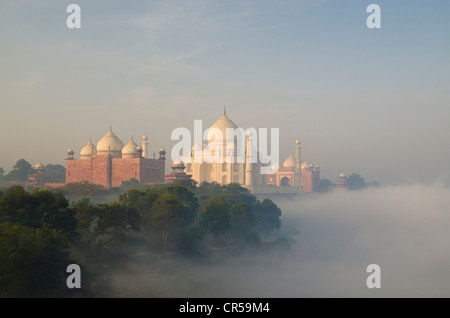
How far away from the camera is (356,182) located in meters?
135

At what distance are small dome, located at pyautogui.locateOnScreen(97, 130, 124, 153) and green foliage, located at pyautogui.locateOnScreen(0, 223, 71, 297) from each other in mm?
41208

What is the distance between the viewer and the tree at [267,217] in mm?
50375

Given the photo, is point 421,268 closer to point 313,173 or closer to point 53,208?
point 53,208

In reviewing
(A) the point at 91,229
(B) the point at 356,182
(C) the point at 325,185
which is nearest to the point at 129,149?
(A) the point at 91,229

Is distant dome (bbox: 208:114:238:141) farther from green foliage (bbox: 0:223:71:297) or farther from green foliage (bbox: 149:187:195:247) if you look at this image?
green foliage (bbox: 0:223:71:297)

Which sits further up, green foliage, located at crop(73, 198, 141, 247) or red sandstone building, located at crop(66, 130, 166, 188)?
red sandstone building, located at crop(66, 130, 166, 188)

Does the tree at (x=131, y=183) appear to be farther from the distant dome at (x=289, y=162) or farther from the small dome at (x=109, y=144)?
the distant dome at (x=289, y=162)

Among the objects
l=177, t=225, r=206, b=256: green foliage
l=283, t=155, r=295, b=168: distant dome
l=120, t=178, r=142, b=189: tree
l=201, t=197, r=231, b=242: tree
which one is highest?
l=283, t=155, r=295, b=168: distant dome

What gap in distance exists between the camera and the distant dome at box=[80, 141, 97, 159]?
65.9 m

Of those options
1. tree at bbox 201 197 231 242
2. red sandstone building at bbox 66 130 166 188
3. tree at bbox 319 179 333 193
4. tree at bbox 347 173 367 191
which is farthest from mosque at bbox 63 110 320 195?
tree at bbox 347 173 367 191

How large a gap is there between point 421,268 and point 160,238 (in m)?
21.1

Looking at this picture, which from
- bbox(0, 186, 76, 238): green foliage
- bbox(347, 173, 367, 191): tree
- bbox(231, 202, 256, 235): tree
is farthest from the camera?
bbox(347, 173, 367, 191): tree

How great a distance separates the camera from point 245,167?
72438mm
